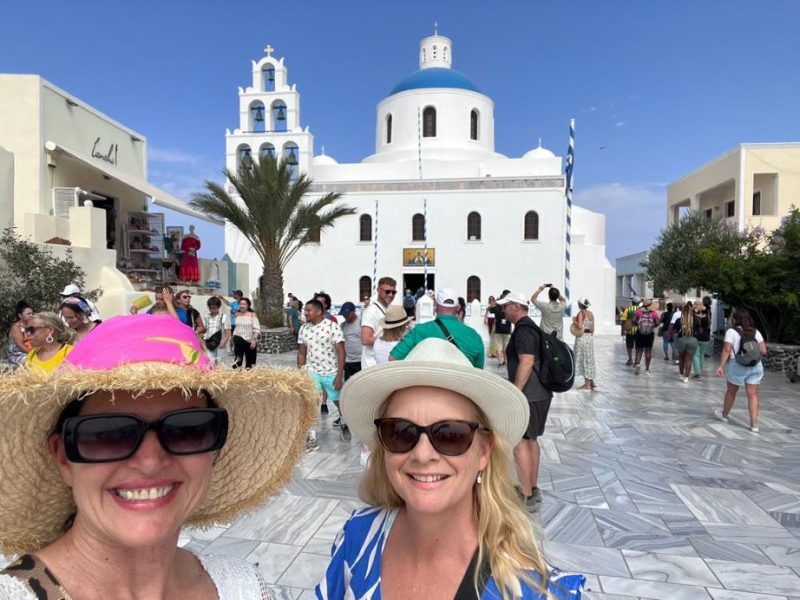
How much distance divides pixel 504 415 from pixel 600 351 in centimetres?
1641

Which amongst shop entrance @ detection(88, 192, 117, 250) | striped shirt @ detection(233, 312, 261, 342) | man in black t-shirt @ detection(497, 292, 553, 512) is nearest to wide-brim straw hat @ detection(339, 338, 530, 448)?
man in black t-shirt @ detection(497, 292, 553, 512)

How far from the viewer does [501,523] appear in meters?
1.47

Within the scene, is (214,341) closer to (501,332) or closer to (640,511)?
(640,511)

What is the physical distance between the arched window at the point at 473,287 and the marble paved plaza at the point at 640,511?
21145 mm

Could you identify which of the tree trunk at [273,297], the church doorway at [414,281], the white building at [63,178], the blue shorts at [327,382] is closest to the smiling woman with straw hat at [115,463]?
the blue shorts at [327,382]

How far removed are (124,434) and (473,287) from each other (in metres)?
27.9

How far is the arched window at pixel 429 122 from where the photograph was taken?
32625 millimetres

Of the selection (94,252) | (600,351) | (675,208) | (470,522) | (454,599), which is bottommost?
(600,351)

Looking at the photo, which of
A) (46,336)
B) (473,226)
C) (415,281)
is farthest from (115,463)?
(473,226)

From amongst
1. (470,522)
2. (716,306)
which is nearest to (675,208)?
(716,306)

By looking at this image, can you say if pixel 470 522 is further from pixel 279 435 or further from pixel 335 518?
pixel 335 518

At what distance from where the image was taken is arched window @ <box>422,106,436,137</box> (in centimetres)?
3262

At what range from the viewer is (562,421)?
7277mm

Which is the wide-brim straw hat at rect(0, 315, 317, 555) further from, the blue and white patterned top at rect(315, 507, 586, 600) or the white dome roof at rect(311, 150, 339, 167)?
the white dome roof at rect(311, 150, 339, 167)
